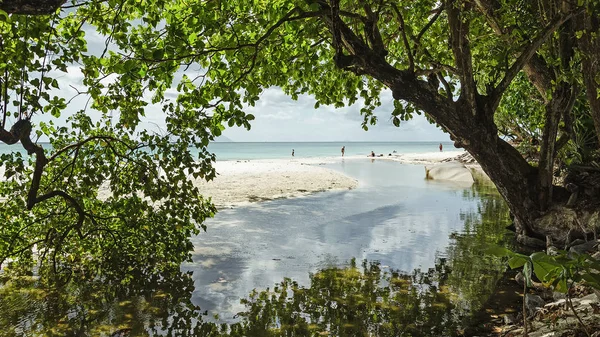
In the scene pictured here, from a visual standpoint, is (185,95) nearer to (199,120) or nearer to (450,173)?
(199,120)

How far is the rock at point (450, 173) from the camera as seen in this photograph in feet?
99.9

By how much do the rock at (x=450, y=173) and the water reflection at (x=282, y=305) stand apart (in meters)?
22.4

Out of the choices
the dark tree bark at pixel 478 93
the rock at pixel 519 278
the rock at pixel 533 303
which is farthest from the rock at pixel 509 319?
the dark tree bark at pixel 478 93

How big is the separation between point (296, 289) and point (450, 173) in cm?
2672

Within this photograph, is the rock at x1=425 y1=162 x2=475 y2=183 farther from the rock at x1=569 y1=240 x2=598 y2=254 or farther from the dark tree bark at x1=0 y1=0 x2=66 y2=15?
the dark tree bark at x1=0 y1=0 x2=66 y2=15

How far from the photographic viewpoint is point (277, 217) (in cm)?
1538

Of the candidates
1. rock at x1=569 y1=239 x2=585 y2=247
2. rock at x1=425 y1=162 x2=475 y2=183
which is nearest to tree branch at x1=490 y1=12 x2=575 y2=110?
rock at x1=569 y1=239 x2=585 y2=247

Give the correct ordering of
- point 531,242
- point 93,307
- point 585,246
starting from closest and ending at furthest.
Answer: point 93,307
point 585,246
point 531,242

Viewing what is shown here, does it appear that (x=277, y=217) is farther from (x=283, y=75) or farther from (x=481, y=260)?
(x=481, y=260)

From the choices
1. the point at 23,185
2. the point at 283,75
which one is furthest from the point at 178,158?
the point at 283,75

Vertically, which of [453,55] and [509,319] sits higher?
[453,55]

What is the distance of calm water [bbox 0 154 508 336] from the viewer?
6195 mm

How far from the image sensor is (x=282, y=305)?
22.9 feet

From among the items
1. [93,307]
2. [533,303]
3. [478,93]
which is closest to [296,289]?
[93,307]
